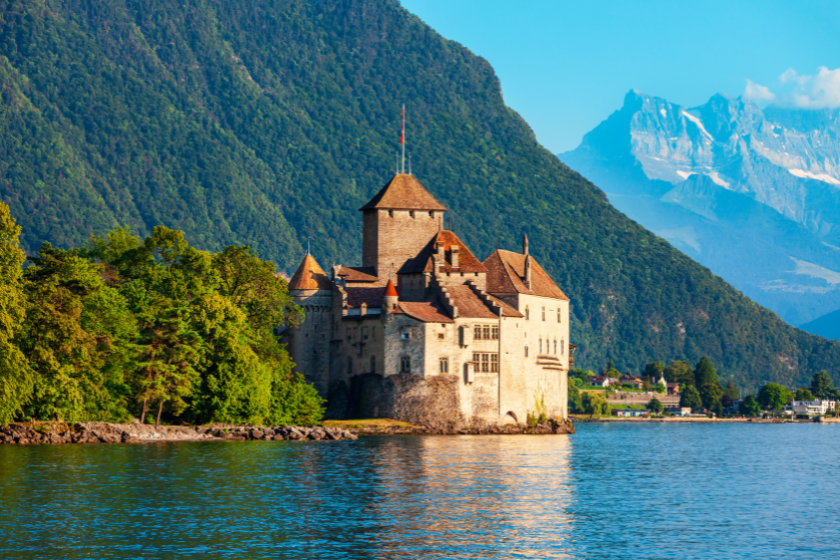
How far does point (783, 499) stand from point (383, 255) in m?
63.4

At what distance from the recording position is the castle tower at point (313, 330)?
118 metres

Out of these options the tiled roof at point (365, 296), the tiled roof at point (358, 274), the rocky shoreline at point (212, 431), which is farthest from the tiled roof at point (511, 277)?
the rocky shoreline at point (212, 431)

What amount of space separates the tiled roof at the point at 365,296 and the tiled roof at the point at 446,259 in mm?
3504

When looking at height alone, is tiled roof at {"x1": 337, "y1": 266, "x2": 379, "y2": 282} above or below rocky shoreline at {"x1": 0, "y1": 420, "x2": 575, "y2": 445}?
above

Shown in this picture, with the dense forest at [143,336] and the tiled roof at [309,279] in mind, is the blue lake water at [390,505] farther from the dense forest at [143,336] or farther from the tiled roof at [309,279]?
the tiled roof at [309,279]

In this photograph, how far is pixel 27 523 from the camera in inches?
1813

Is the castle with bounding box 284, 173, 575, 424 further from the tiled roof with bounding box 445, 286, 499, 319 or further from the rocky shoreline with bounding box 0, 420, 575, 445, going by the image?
the rocky shoreline with bounding box 0, 420, 575, 445

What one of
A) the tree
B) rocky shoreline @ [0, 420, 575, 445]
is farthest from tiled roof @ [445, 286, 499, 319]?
the tree

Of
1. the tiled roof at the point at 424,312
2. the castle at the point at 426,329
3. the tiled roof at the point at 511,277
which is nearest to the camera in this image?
the tiled roof at the point at 424,312

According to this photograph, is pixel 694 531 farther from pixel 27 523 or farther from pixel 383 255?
pixel 383 255

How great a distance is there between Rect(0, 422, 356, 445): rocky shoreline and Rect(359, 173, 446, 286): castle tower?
25.1 meters

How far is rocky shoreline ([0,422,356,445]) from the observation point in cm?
7856

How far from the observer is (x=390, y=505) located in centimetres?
5500

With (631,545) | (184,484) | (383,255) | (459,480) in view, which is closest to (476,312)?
(383,255)
